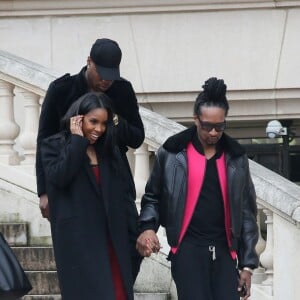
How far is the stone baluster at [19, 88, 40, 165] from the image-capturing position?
1138 cm

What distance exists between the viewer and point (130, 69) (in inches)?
546

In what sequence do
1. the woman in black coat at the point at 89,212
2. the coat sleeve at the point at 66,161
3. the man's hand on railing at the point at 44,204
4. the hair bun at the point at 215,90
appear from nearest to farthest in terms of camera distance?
the coat sleeve at the point at 66,161, the woman in black coat at the point at 89,212, the hair bun at the point at 215,90, the man's hand on railing at the point at 44,204

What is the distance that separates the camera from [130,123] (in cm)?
864

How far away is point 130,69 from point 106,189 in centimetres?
566

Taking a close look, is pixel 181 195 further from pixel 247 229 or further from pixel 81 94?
pixel 81 94

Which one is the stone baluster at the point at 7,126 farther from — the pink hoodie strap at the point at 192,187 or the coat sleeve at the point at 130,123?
the pink hoodie strap at the point at 192,187

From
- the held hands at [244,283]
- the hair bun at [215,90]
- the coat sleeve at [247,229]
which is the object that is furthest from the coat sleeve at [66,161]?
the held hands at [244,283]

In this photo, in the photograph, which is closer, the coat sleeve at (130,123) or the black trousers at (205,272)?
the black trousers at (205,272)

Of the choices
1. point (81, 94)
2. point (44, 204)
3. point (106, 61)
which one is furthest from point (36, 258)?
point (106, 61)

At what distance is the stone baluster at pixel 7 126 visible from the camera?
11445mm

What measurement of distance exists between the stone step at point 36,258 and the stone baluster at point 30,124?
3.04 ft

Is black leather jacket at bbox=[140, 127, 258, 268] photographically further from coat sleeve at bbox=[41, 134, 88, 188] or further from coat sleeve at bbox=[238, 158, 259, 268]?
coat sleeve at bbox=[41, 134, 88, 188]

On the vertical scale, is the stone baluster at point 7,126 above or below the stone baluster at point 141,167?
above

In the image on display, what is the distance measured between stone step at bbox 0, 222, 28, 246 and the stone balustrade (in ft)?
0.32
